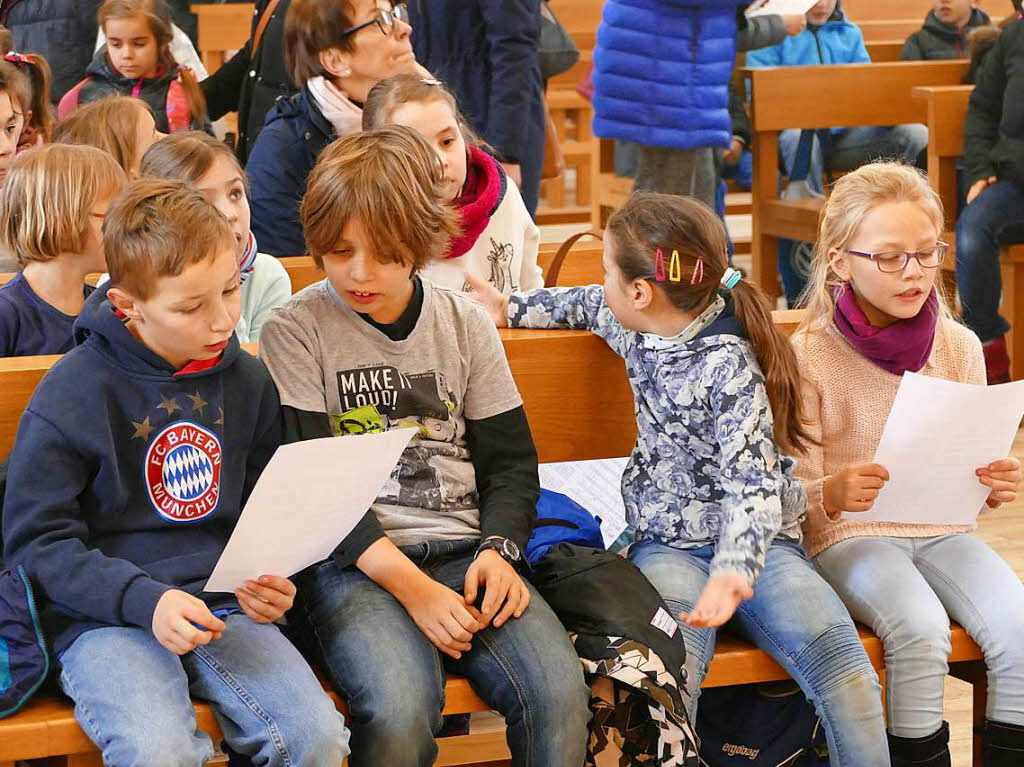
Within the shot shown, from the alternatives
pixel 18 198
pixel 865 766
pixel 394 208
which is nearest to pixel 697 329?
pixel 394 208

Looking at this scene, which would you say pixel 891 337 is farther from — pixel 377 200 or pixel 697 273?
pixel 377 200

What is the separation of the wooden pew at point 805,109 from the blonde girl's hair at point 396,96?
2809mm

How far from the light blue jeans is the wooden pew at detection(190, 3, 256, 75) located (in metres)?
5.19

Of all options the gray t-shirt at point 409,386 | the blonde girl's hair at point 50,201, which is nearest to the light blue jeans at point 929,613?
the gray t-shirt at point 409,386

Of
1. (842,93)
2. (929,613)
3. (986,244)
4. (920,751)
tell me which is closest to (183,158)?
(929,613)

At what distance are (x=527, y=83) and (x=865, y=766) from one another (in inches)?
91.6

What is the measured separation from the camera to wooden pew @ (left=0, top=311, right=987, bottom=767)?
214 centimetres

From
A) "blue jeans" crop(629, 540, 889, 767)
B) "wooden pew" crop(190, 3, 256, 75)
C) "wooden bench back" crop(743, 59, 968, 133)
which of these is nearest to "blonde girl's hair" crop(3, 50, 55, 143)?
"blue jeans" crop(629, 540, 889, 767)

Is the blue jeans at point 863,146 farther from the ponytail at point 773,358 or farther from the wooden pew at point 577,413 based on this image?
the ponytail at point 773,358

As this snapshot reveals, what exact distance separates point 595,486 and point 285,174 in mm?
1057

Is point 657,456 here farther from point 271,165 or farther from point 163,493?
point 271,165

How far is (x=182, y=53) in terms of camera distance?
16.1ft

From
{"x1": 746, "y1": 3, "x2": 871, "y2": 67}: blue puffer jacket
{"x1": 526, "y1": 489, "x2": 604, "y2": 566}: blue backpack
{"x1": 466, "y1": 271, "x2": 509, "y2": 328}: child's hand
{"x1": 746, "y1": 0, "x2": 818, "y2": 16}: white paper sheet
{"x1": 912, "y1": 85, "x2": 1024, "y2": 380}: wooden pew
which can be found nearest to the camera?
{"x1": 526, "y1": 489, "x2": 604, "y2": 566}: blue backpack

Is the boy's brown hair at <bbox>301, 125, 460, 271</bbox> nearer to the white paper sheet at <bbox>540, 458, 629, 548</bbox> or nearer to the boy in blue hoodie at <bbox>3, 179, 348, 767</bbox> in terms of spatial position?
the boy in blue hoodie at <bbox>3, 179, 348, 767</bbox>
